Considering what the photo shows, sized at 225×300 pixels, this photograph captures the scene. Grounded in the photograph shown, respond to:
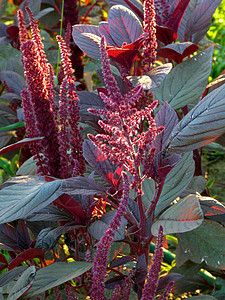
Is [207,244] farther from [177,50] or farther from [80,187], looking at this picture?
[177,50]

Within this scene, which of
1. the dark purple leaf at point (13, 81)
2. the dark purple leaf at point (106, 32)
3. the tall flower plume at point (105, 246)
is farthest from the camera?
the dark purple leaf at point (13, 81)

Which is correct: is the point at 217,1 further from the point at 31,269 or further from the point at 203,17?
the point at 31,269

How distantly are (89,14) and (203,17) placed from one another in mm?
1578

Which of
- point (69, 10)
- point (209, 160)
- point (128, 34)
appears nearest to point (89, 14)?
point (69, 10)

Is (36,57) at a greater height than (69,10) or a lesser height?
lesser

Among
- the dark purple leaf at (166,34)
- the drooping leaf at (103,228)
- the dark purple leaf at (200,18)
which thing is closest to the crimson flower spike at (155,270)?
the drooping leaf at (103,228)

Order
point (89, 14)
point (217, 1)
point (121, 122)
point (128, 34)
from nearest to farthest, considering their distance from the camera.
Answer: point (121, 122) → point (128, 34) → point (217, 1) → point (89, 14)

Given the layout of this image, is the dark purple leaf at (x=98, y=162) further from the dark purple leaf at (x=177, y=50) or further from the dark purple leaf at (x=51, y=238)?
the dark purple leaf at (x=177, y=50)

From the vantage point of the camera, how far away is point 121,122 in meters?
0.74

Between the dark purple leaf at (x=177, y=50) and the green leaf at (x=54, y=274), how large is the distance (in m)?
0.63

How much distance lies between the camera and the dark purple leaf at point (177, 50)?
3.54 feet

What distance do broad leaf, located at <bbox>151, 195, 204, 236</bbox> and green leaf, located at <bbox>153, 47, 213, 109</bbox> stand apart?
0.39 meters

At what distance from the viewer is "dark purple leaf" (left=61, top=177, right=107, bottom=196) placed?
2.54 feet

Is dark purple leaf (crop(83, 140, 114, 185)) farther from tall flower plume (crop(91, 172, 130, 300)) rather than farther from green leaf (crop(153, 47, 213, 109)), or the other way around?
green leaf (crop(153, 47, 213, 109))
